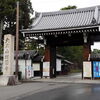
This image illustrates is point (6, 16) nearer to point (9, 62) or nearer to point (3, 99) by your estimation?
point (9, 62)

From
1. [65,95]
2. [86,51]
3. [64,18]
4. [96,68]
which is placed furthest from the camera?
[64,18]

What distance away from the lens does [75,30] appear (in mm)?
22766

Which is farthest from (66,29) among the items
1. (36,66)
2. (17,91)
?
(17,91)

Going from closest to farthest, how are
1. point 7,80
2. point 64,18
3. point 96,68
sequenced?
point 7,80
point 96,68
point 64,18

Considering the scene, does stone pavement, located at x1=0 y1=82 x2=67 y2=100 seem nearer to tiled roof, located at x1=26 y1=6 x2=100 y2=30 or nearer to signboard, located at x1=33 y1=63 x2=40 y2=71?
tiled roof, located at x1=26 y1=6 x2=100 y2=30

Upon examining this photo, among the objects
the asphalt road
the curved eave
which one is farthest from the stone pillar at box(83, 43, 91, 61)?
the asphalt road

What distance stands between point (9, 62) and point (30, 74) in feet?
26.1

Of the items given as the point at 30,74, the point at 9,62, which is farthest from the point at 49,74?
the point at 9,62

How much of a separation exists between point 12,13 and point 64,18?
10.6 metres

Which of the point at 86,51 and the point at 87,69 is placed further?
the point at 86,51

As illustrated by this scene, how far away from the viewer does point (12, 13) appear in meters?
→ 34.7

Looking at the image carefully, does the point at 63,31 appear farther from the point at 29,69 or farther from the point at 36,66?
the point at 36,66

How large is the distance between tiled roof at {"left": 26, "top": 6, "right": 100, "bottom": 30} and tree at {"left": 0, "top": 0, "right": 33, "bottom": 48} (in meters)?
6.88

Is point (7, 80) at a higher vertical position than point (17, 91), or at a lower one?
higher
